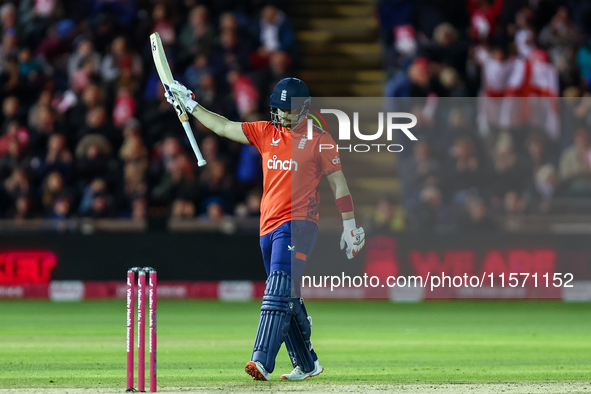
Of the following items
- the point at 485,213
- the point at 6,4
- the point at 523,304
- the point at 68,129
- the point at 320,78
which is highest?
the point at 6,4

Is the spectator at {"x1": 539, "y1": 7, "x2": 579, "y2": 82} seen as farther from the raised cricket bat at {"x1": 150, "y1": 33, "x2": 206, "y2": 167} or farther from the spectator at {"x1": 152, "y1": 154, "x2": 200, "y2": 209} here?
the raised cricket bat at {"x1": 150, "y1": 33, "x2": 206, "y2": 167}

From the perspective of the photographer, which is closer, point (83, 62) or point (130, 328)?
point (130, 328)

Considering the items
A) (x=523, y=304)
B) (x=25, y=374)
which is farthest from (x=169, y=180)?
(x=25, y=374)

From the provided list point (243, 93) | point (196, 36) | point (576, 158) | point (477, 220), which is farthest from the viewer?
point (196, 36)

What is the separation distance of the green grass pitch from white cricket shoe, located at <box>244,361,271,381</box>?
6.8 inches

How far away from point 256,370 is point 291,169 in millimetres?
1427

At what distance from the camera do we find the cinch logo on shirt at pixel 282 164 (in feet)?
23.2

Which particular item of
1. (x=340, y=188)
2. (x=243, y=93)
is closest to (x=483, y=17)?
(x=243, y=93)

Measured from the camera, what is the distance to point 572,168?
13.8 metres

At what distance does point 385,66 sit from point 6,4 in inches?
260

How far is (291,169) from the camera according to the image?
706 cm

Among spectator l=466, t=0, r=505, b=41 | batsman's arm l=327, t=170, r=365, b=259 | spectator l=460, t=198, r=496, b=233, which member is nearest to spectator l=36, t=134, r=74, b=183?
spectator l=460, t=198, r=496, b=233

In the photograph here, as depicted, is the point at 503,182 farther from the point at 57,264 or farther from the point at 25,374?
the point at 25,374

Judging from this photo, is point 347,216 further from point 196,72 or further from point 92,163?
point 196,72
